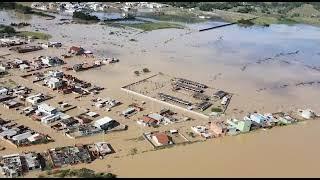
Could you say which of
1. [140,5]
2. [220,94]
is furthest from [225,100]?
[140,5]

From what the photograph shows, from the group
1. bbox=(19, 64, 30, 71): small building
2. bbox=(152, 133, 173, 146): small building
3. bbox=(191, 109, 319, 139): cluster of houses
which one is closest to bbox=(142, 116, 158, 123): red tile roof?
bbox=(152, 133, 173, 146): small building

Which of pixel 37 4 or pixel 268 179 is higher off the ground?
pixel 37 4

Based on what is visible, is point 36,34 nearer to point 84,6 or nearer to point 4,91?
point 4,91

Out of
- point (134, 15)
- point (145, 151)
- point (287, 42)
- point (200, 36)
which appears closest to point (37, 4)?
point (134, 15)

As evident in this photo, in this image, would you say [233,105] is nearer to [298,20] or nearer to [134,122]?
[134,122]

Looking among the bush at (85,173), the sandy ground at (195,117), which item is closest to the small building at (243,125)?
the sandy ground at (195,117)

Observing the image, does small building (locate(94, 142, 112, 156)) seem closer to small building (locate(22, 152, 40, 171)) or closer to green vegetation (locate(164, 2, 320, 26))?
small building (locate(22, 152, 40, 171))

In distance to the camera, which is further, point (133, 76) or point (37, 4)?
point (37, 4)
